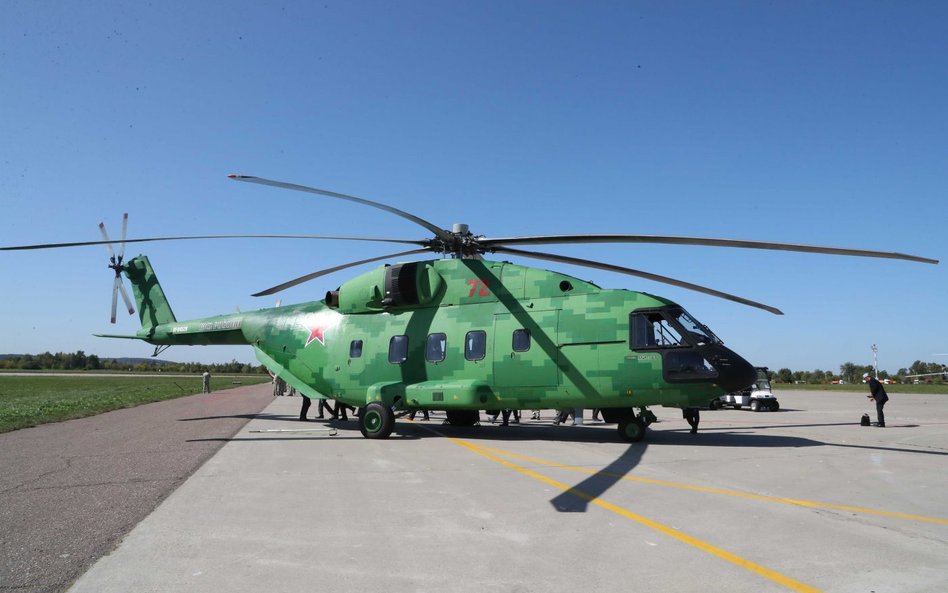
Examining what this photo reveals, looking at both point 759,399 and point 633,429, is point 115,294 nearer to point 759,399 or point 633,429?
point 633,429

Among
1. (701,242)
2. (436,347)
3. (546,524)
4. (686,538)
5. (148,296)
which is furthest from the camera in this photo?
(148,296)

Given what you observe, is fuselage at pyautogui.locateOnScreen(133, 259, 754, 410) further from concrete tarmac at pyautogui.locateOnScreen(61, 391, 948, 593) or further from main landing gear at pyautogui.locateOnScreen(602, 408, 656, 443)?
concrete tarmac at pyautogui.locateOnScreen(61, 391, 948, 593)

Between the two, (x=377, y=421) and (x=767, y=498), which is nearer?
(x=767, y=498)

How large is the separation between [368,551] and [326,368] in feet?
37.3

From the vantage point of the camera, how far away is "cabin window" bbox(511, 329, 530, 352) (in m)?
13.3

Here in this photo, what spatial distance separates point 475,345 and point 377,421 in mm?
3049

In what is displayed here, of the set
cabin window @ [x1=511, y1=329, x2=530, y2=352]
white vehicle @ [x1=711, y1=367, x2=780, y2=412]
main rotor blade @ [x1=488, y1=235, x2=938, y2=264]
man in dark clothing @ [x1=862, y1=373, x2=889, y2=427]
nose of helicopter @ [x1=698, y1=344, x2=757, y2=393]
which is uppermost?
main rotor blade @ [x1=488, y1=235, x2=938, y2=264]

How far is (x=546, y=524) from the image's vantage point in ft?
19.4

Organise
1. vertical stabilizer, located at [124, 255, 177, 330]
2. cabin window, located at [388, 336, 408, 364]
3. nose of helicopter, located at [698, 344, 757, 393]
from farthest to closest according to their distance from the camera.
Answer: vertical stabilizer, located at [124, 255, 177, 330], cabin window, located at [388, 336, 408, 364], nose of helicopter, located at [698, 344, 757, 393]

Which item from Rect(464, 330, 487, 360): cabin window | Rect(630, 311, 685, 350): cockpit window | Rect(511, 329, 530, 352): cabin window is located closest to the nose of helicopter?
Rect(630, 311, 685, 350): cockpit window

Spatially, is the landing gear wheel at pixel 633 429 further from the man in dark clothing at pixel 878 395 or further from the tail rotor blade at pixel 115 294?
the tail rotor blade at pixel 115 294

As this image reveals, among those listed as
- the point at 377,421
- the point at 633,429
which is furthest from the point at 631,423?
the point at 377,421

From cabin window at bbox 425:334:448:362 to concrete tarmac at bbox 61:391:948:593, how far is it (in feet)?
11.4

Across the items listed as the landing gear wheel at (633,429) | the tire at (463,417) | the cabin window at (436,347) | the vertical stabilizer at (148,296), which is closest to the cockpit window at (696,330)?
the landing gear wheel at (633,429)
